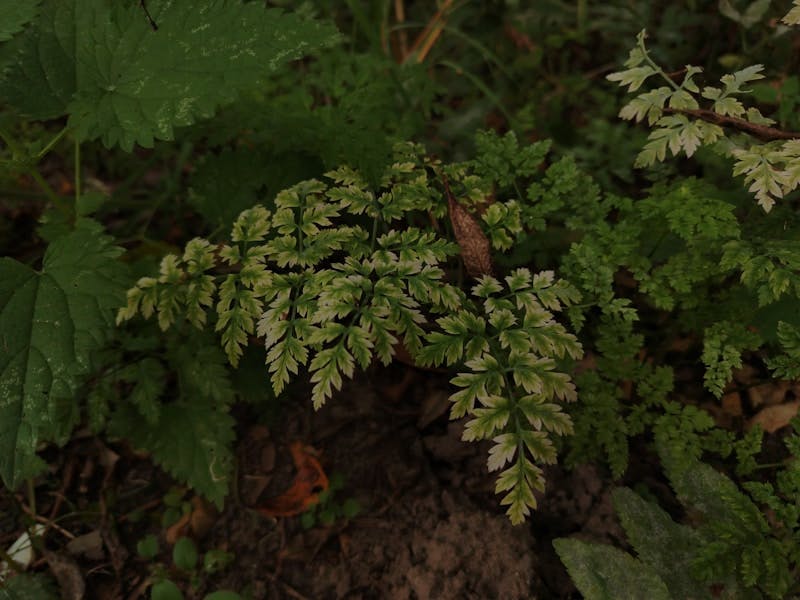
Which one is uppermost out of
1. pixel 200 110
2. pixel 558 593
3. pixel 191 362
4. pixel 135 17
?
pixel 135 17

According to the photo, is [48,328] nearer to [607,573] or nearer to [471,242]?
[471,242]

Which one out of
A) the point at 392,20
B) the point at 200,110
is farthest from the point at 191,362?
the point at 392,20

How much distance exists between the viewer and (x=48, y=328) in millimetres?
1781

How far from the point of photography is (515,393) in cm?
172

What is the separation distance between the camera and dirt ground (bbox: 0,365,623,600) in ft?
6.65

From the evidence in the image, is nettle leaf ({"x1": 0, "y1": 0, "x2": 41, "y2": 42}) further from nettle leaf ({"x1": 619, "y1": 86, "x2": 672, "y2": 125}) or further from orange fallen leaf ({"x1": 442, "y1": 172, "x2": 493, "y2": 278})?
nettle leaf ({"x1": 619, "y1": 86, "x2": 672, "y2": 125})

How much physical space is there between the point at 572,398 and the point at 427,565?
2.73ft

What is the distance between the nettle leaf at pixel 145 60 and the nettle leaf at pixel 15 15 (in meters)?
0.14

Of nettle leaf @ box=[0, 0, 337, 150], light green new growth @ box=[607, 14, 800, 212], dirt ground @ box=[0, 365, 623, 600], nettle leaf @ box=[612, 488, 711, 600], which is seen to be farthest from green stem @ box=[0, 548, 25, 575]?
light green new growth @ box=[607, 14, 800, 212]

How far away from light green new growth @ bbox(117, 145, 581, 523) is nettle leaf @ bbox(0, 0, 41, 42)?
840mm

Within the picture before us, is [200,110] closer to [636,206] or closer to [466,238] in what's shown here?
[466,238]

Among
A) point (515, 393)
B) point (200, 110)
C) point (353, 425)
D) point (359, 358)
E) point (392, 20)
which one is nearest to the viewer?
point (359, 358)

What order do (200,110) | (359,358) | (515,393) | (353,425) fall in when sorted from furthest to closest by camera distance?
(353,425) → (200,110) → (515,393) → (359,358)

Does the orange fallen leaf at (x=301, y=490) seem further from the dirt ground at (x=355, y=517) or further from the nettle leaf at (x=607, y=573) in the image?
the nettle leaf at (x=607, y=573)
